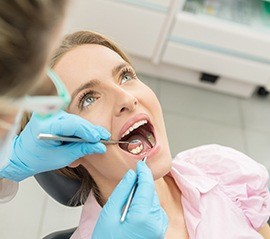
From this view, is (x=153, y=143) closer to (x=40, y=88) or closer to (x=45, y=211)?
(x=40, y=88)

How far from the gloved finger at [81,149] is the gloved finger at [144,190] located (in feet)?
0.41

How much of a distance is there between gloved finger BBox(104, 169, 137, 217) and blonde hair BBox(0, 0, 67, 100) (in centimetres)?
59

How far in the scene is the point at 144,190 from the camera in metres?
1.12

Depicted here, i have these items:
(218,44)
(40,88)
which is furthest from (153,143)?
(218,44)

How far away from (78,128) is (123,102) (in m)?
0.15

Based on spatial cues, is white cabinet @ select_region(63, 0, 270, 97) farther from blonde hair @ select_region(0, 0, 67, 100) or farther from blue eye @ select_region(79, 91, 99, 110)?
blonde hair @ select_region(0, 0, 67, 100)

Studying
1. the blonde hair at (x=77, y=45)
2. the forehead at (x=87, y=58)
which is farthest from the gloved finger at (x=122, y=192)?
the forehead at (x=87, y=58)

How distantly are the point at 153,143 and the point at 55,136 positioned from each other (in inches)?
13.2

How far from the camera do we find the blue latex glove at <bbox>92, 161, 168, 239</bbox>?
108cm

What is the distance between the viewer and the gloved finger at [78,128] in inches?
45.0

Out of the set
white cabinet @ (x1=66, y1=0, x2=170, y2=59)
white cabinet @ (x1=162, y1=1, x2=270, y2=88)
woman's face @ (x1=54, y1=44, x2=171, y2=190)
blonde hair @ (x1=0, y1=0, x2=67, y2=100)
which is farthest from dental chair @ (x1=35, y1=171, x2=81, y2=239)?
white cabinet @ (x1=162, y1=1, x2=270, y2=88)

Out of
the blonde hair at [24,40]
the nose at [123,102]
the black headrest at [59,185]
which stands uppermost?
the blonde hair at [24,40]

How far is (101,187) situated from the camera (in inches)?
51.4

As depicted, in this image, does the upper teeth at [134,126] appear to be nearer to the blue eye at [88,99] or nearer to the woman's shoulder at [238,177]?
the blue eye at [88,99]
